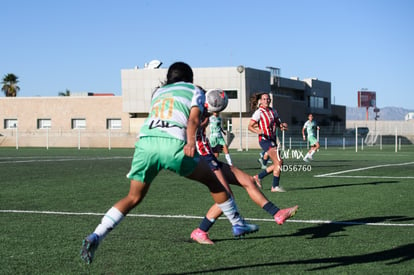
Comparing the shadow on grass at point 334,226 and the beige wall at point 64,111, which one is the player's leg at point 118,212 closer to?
the shadow on grass at point 334,226

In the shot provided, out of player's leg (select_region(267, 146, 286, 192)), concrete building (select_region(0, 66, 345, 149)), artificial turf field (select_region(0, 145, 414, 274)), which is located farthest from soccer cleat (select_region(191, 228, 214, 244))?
A: concrete building (select_region(0, 66, 345, 149))

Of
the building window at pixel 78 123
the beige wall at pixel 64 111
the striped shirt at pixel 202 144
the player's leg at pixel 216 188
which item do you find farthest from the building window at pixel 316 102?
the player's leg at pixel 216 188

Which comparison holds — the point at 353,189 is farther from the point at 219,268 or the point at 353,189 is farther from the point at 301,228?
the point at 219,268

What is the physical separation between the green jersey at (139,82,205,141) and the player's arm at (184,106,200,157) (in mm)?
67

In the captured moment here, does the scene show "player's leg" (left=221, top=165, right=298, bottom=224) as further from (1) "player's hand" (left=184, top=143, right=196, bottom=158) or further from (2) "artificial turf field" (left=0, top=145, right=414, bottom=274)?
(1) "player's hand" (left=184, top=143, right=196, bottom=158)

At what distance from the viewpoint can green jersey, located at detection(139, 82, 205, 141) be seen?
20.2 ft

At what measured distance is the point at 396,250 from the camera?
736 centimetres

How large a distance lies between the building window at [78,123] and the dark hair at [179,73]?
239 feet

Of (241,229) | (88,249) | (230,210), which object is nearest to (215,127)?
(241,229)

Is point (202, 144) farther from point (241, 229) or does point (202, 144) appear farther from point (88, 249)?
point (88, 249)

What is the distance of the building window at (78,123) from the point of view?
257 feet

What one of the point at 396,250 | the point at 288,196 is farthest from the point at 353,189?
the point at 396,250

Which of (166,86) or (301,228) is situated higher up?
(166,86)

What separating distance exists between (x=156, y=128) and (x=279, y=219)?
221 centimetres
